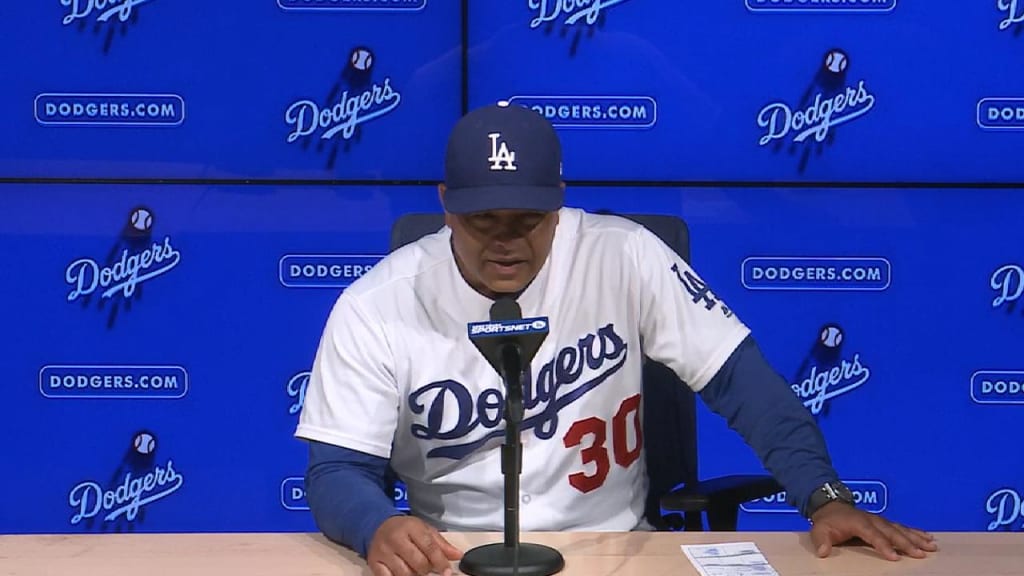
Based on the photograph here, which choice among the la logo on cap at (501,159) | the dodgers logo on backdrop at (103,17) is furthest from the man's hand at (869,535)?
the dodgers logo on backdrop at (103,17)

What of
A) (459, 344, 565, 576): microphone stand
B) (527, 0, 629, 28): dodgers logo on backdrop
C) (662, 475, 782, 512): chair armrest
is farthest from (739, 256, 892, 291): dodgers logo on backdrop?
(459, 344, 565, 576): microphone stand

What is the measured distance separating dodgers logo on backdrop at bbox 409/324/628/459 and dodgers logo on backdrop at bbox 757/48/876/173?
1.32m

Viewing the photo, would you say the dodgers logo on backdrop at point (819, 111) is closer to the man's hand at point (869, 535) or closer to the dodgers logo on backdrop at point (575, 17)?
the dodgers logo on backdrop at point (575, 17)

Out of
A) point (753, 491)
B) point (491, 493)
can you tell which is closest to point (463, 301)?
point (491, 493)

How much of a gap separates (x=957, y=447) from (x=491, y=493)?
5.72 feet

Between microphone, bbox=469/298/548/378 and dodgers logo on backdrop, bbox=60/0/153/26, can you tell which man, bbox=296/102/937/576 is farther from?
dodgers logo on backdrop, bbox=60/0/153/26

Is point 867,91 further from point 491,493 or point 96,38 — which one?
point 96,38

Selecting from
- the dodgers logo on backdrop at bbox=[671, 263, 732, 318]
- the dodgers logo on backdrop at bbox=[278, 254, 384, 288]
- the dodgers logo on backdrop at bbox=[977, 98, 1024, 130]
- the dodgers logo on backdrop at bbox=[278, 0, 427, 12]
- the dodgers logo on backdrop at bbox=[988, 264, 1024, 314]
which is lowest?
the dodgers logo on backdrop at bbox=[671, 263, 732, 318]

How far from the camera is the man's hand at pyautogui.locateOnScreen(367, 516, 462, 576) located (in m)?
1.48

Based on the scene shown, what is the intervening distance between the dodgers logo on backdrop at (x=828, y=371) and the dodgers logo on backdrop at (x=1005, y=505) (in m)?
0.48

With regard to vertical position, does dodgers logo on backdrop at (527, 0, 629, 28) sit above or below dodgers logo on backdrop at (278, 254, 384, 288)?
above

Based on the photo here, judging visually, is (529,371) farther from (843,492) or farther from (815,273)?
(815,273)

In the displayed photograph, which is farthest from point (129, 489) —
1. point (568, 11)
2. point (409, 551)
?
point (409, 551)

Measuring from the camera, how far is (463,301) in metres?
1.89
